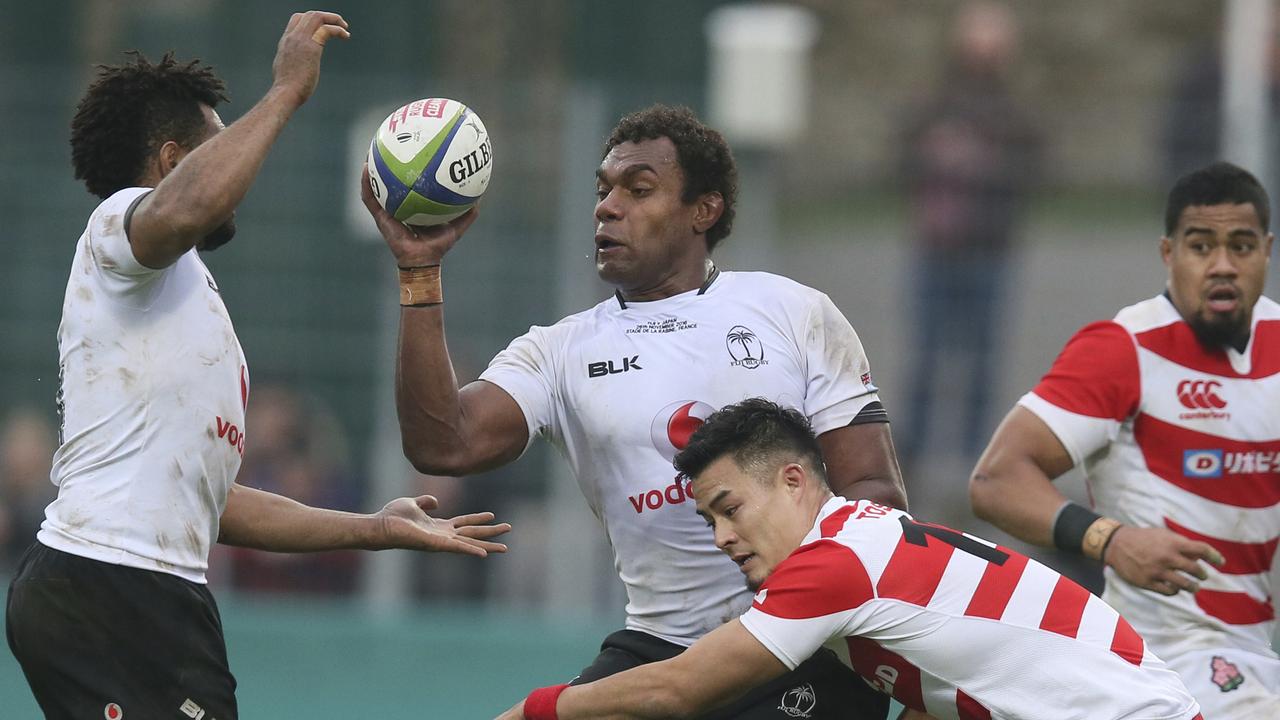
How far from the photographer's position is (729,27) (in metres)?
12.1

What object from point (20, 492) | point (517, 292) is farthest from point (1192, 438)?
point (20, 492)

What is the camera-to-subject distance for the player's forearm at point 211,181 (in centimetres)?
432

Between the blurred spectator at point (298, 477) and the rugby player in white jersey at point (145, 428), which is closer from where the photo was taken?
the rugby player in white jersey at point (145, 428)

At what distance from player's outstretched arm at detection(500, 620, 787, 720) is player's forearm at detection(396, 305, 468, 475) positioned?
0.99 meters

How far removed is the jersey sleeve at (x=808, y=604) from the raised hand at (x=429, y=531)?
809 millimetres

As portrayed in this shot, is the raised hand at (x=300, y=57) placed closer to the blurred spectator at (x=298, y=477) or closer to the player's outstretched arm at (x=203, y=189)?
the player's outstretched arm at (x=203, y=189)

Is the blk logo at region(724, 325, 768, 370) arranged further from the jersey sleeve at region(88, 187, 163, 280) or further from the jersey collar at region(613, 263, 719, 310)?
the jersey sleeve at region(88, 187, 163, 280)

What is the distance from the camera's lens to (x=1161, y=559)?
529 cm

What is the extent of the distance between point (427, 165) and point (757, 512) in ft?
4.40

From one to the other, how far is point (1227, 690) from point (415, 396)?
2.73 m

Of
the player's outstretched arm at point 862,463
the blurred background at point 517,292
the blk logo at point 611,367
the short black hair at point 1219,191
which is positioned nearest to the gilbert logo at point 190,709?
the blk logo at point 611,367

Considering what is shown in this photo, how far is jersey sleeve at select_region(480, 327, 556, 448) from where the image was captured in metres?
5.44

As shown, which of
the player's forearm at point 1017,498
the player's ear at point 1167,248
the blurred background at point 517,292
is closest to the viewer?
the player's forearm at point 1017,498

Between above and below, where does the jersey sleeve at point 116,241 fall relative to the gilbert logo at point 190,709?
above
